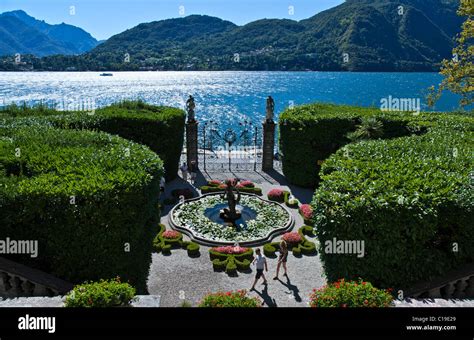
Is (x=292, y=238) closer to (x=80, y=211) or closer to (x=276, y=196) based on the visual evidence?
(x=276, y=196)

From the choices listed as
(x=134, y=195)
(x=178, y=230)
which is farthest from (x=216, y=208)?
(x=134, y=195)

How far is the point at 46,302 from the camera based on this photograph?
8.26 metres

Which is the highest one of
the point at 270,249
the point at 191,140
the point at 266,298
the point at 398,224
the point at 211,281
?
the point at 191,140

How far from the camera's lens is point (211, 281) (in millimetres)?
15328

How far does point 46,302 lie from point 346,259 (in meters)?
7.49

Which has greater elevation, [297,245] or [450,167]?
[450,167]

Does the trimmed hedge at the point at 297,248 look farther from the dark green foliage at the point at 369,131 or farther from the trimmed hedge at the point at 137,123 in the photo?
the trimmed hedge at the point at 137,123

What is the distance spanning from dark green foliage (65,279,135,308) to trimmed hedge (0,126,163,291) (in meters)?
1.99

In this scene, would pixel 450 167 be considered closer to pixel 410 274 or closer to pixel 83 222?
pixel 410 274

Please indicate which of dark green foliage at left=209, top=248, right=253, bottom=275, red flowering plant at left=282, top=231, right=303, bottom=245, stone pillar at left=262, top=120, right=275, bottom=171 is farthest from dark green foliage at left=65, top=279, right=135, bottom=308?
stone pillar at left=262, top=120, right=275, bottom=171

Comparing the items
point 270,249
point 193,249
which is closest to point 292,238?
point 270,249

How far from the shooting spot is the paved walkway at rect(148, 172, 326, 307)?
1416cm

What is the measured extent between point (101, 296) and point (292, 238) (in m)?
12.0

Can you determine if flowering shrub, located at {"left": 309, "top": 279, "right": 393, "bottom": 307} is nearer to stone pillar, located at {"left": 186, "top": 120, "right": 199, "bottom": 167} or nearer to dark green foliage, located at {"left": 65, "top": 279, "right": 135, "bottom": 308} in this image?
dark green foliage, located at {"left": 65, "top": 279, "right": 135, "bottom": 308}
